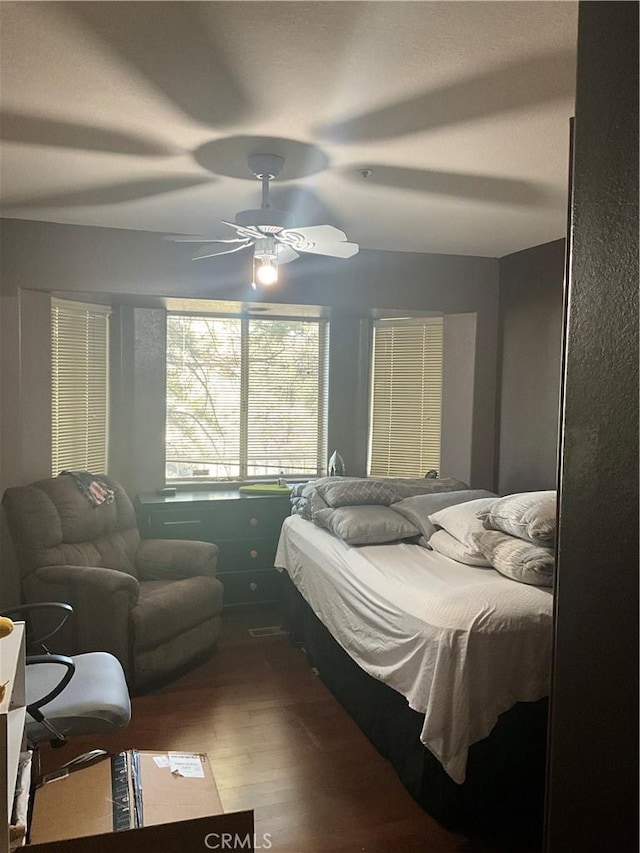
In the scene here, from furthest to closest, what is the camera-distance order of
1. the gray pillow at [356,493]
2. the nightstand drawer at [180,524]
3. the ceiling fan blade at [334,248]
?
1. the nightstand drawer at [180,524]
2. the gray pillow at [356,493]
3. the ceiling fan blade at [334,248]

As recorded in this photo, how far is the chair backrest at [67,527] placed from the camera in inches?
142

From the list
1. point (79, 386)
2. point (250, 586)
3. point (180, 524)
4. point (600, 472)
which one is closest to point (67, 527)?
point (180, 524)

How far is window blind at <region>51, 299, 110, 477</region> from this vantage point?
14.2ft

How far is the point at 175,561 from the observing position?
4.10 metres

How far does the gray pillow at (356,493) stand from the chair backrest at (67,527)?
1.23 metres

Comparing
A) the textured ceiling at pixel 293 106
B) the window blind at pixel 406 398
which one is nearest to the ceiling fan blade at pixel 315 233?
the textured ceiling at pixel 293 106

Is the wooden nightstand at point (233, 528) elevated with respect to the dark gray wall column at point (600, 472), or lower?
lower

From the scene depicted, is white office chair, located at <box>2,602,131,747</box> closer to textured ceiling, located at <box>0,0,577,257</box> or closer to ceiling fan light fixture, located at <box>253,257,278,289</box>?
ceiling fan light fixture, located at <box>253,257,278,289</box>

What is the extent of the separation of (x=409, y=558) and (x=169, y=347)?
2.55 metres

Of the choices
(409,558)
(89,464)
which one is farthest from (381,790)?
(89,464)

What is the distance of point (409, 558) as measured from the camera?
10.8 ft

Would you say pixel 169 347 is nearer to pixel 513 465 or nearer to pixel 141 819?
pixel 513 465

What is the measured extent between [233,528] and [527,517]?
230 centimetres

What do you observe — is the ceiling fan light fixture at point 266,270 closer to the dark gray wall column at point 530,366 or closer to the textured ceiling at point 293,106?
the textured ceiling at point 293,106
